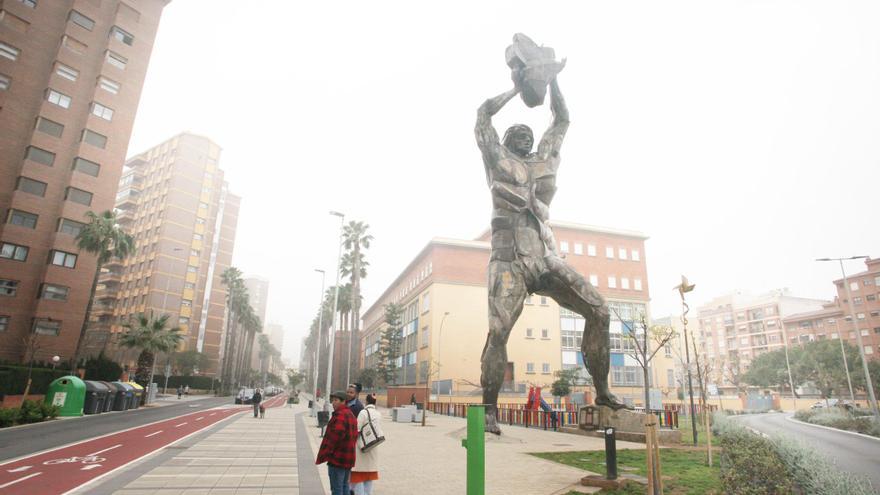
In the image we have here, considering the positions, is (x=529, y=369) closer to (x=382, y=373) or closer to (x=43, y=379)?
(x=382, y=373)

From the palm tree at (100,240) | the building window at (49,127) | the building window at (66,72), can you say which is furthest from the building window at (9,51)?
the palm tree at (100,240)

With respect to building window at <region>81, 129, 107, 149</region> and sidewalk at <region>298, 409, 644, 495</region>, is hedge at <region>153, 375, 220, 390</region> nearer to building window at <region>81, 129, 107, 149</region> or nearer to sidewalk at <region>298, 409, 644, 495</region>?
building window at <region>81, 129, 107, 149</region>

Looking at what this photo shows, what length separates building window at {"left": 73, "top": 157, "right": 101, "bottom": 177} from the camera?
134ft

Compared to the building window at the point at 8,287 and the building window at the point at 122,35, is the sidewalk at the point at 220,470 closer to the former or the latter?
the building window at the point at 8,287

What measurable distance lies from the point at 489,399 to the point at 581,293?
2.88m

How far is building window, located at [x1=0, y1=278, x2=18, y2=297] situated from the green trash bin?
17202mm

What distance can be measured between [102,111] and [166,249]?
A: 32.3 meters

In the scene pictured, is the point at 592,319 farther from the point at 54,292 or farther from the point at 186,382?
the point at 186,382

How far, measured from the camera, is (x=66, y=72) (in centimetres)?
4150

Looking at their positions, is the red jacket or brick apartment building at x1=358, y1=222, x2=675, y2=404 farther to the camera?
brick apartment building at x1=358, y1=222, x2=675, y2=404

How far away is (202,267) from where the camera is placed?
8281cm

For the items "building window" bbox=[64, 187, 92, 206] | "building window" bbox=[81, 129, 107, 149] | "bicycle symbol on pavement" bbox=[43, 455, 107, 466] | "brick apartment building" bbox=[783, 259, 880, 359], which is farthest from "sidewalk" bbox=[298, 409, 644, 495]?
"brick apartment building" bbox=[783, 259, 880, 359]

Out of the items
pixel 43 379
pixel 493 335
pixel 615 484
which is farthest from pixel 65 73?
pixel 615 484

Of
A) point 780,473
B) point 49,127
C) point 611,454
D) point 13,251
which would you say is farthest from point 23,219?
point 780,473
